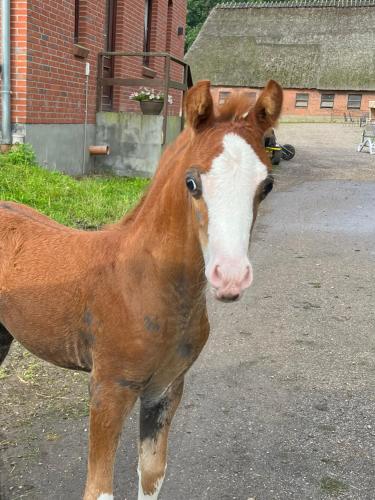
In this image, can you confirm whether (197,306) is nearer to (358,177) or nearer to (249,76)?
(358,177)

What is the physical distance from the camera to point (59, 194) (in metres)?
7.12

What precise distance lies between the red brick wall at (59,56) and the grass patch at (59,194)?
965mm

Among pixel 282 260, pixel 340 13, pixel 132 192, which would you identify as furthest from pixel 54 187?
pixel 340 13

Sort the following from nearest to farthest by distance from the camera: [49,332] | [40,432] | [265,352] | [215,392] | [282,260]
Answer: [49,332], [40,432], [215,392], [265,352], [282,260]

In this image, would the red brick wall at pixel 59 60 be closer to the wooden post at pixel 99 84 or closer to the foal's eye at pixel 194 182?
the wooden post at pixel 99 84

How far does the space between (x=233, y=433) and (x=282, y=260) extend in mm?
3901

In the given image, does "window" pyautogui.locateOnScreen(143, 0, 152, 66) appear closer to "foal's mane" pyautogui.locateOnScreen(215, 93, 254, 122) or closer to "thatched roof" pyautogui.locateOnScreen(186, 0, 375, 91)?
"foal's mane" pyautogui.locateOnScreen(215, 93, 254, 122)

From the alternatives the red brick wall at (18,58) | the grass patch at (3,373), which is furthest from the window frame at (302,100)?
the grass patch at (3,373)

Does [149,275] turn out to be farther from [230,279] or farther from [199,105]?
[199,105]

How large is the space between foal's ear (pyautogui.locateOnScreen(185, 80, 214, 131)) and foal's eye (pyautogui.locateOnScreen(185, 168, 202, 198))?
22 centimetres

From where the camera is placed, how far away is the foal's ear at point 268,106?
73.2 inches

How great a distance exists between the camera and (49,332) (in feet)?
7.75

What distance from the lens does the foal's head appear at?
162 cm

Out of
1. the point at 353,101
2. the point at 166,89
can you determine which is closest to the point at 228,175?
the point at 166,89
